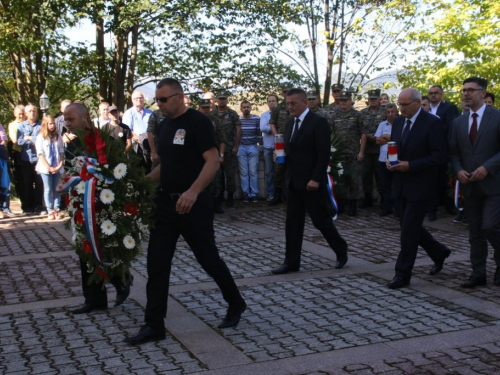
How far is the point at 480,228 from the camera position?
7797mm

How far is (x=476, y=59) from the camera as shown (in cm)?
1808

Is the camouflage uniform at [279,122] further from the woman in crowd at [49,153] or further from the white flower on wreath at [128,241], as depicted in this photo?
the white flower on wreath at [128,241]

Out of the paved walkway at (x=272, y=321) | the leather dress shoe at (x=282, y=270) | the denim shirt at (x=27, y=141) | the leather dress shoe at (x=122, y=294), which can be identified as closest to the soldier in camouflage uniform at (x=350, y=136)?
the paved walkway at (x=272, y=321)

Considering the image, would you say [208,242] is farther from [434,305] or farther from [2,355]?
[434,305]

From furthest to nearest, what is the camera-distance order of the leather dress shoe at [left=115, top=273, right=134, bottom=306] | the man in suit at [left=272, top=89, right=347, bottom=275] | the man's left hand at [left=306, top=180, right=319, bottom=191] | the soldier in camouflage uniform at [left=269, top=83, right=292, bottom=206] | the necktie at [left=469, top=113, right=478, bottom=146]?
1. the soldier in camouflage uniform at [left=269, top=83, right=292, bottom=206]
2. the man in suit at [left=272, top=89, right=347, bottom=275]
3. the man's left hand at [left=306, top=180, right=319, bottom=191]
4. the necktie at [left=469, top=113, right=478, bottom=146]
5. the leather dress shoe at [left=115, top=273, right=134, bottom=306]

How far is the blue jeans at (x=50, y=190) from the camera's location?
13.9 meters

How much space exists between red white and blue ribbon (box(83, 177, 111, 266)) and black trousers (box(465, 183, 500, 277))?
3.88 metres

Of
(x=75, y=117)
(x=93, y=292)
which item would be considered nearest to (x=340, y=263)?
(x=93, y=292)

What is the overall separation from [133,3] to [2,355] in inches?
527

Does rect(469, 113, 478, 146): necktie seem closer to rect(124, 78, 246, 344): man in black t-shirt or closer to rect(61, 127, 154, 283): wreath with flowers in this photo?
rect(124, 78, 246, 344): man in black t-shirt

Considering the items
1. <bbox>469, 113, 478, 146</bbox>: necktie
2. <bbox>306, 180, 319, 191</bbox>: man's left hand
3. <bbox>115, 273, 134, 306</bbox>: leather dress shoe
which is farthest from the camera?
<bbox>306, 180, 319, 191</bbox>: man's left hand

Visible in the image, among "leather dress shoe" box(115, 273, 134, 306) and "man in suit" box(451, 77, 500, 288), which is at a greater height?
"man in suit" box(451, 77, 500, 288)

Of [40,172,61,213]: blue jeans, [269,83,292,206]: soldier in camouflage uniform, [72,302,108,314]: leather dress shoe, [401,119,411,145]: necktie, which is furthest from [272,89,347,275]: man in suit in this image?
[40,172,61,213]: blue jeans

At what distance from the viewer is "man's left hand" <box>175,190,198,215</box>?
19.3 feet
